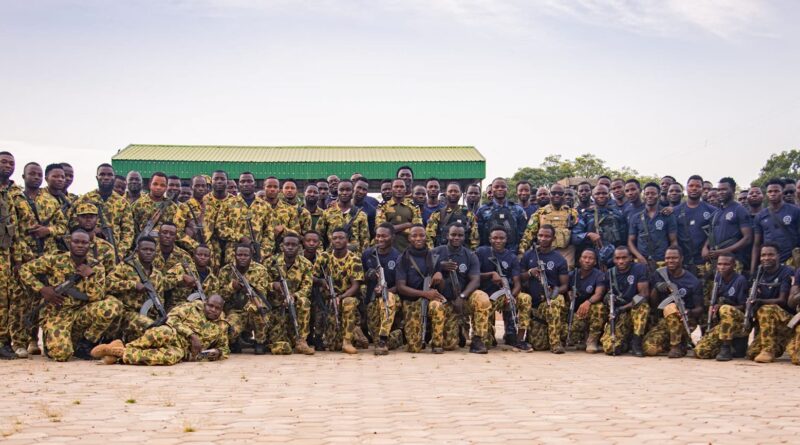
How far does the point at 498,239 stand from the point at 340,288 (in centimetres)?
245

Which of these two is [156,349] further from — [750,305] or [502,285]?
[750,305]

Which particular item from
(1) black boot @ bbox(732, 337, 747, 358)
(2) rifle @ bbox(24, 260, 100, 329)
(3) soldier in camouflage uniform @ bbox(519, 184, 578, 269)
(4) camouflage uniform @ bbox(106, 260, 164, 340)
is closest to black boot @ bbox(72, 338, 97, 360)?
(4) camouflage uniform @ bbox(106, 260, 164, 340)

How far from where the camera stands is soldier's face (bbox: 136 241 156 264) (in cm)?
1084

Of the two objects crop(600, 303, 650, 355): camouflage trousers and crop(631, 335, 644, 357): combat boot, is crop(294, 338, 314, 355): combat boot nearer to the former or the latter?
crop(600, 303, 650, 355): camouflage trousers

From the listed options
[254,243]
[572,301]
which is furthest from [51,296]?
[572,301]

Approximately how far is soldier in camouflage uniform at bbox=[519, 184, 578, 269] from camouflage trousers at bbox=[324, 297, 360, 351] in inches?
112

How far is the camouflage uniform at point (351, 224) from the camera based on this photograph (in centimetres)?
1247

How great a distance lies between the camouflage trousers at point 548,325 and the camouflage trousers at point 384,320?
1.96 meters

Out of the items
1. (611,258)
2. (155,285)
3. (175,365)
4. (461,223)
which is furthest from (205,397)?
(611,258)

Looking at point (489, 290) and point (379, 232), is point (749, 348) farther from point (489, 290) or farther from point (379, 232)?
point (379, 232)

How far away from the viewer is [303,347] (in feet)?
37.3

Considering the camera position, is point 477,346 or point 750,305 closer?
point 750,305

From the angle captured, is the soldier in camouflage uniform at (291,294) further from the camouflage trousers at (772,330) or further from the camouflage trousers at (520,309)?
the camouflage trousers at (772,330)

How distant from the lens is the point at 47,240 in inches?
422
